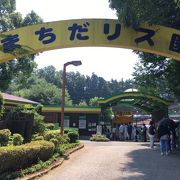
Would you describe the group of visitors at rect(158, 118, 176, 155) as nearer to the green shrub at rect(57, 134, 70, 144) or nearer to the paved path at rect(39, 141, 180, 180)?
the paved path at rect(39, 141, 180, 180)

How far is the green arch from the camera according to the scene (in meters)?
36.3

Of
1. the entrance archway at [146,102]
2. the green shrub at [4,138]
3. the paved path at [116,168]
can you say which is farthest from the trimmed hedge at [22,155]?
the entrance archway at [146,102]

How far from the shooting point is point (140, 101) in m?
42.4

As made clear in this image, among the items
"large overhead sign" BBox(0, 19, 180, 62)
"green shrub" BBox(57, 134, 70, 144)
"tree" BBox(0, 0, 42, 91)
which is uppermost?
"tree" BBox(0, 0, 42, 91)

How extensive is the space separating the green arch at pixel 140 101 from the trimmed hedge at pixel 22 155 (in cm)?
2271

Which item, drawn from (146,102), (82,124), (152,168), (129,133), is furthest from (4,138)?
(146,102)

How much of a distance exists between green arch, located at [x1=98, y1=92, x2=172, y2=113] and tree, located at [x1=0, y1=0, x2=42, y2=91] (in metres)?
9.69

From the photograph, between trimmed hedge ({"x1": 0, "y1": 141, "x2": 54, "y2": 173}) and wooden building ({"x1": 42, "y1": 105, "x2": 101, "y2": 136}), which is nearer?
trimmed hedge ({"x1": 0, "y1": 141, "x2": 54, "y2": 173})

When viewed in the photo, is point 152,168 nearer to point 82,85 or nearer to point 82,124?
point 82,124

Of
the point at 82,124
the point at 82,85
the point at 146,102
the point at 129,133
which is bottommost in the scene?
the point at 129,133

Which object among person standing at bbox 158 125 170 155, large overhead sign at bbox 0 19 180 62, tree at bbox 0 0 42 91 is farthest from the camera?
tree at bbox 0 0 42 91

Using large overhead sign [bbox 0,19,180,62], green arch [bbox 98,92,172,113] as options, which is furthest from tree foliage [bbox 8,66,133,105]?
large overhead sign [bbox 0,19,180,62]

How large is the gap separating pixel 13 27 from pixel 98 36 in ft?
50.1

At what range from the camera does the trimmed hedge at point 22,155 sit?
35.3ft
